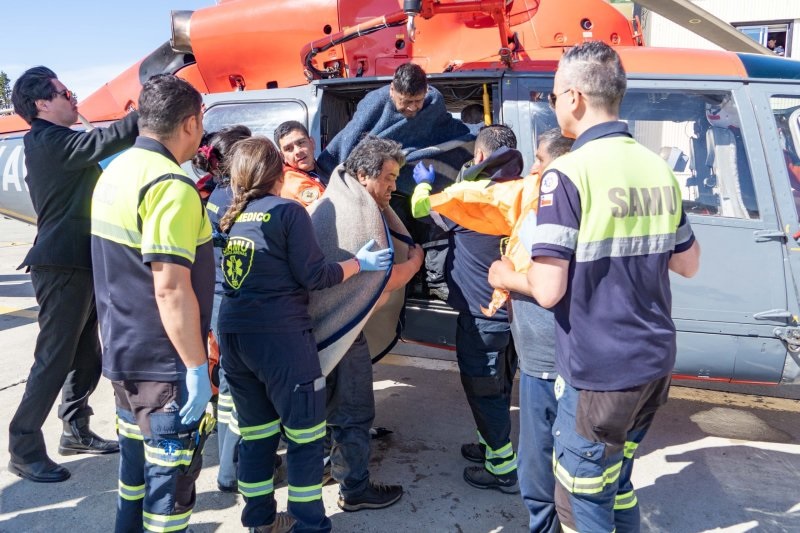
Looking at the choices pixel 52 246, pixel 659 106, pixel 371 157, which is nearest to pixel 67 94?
pixel 52 246

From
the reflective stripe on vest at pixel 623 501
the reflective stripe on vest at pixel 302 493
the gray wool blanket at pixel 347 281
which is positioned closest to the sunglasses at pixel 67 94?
the gray wool blanket at pixel 347 281

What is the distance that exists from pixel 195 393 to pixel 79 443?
1.89 metres

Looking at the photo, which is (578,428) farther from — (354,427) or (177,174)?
(177,174)

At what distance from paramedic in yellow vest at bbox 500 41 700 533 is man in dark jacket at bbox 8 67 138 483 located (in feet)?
7.16

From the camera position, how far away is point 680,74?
327cm

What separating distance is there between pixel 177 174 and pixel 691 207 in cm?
256

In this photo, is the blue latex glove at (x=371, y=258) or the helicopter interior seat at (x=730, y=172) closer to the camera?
the blue latex glove at (x=371, y=258)

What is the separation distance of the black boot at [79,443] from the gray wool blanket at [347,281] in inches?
67.5

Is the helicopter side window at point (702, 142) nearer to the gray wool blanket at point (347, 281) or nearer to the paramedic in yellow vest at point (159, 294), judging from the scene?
the gray wool blanket at point (347, 281)

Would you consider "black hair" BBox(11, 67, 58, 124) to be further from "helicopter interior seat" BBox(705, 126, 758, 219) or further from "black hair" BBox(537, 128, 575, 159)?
Result: "helicopter interior seat" BBox(705, 126, 758, 219)

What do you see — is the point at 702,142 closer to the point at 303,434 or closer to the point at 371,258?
the point at 371,258

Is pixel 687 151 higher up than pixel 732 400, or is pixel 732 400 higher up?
pixel 687 151

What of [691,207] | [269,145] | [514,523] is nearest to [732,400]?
[691,207]

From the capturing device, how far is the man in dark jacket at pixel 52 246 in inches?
116
